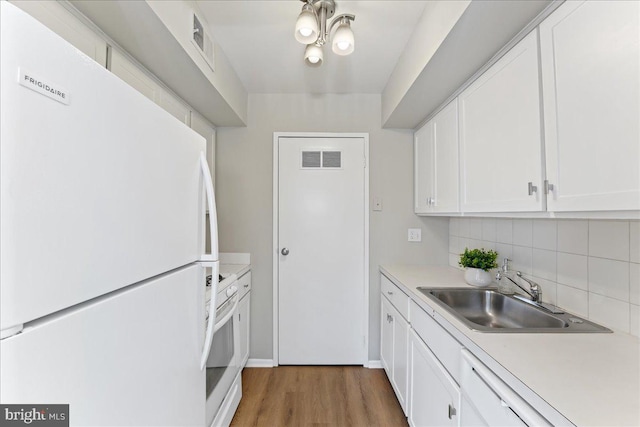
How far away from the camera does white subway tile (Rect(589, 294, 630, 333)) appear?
1.13 metres

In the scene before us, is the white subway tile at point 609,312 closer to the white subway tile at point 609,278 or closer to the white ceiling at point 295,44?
the white subway tile at point 609,278

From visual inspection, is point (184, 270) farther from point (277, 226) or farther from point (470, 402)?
point (277, 226)

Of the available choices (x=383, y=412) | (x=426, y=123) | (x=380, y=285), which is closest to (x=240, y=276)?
(x=380, y=285)

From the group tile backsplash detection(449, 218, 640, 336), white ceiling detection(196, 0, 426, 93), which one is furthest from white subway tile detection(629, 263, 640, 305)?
white ceiling detection(196, 0, 426, 93)

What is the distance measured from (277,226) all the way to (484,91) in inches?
70.9

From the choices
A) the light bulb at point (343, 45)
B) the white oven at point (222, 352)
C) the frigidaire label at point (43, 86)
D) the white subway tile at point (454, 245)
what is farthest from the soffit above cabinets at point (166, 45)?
the white subway tile at point (454, 245)

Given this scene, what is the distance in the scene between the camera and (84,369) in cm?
53

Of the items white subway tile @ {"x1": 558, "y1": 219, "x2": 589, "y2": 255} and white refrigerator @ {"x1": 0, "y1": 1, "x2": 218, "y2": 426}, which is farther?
white subway tile @ {"x1": 558, "y1": 219, "x2": 589, "y2": 255}

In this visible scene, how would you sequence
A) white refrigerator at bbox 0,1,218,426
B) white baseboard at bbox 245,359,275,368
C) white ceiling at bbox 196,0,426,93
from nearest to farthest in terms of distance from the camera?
1. white refrigerator at bbox 0,1,218,426
2. white ceiling at bbox 196,0,426,93
3. white baseboard at bbox 245,359,275,368

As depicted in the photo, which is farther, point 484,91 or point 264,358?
point 264,358

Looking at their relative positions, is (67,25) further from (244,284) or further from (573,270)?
(573,270)

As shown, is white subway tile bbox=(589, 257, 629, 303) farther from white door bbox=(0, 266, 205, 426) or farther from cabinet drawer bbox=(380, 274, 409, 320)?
white door bbox=(0, 266, 205, 426)

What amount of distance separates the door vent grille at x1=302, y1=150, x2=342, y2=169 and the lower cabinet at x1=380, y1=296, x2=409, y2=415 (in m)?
1.22

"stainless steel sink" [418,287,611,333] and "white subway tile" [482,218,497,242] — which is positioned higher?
"white subway tile" [482,218,497,242]
